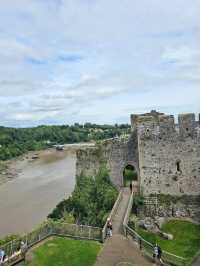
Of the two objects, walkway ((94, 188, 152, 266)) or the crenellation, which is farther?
the crenellation

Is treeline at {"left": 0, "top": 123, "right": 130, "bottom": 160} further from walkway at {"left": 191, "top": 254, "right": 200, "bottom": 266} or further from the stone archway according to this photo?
walkway at {"left": 191, "top": 254, "right": 200, "bottom": 266}

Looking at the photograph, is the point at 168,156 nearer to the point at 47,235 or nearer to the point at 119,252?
the point at 119,252

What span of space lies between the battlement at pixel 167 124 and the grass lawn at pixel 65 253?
9.99 metres

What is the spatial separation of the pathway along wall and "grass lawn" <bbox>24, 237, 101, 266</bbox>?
10.2 meters

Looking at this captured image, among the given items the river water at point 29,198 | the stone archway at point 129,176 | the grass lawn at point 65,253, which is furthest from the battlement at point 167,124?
the river water at point 29,198

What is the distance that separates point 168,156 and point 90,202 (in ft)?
21.5

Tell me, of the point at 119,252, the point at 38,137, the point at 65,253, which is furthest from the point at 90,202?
the point at 38,137

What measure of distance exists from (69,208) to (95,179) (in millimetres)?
2951

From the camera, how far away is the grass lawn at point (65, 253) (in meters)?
17.8

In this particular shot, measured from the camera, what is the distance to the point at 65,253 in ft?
61.5

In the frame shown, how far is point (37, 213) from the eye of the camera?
52.3m

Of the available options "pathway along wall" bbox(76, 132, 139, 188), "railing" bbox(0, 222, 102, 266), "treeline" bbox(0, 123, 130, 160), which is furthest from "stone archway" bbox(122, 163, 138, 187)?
"treeline" bbox(0, 123, 130, 160)

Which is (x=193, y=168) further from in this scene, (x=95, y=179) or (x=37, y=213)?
(x=37, y=213)

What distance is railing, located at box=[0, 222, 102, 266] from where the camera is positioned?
18703 mm
